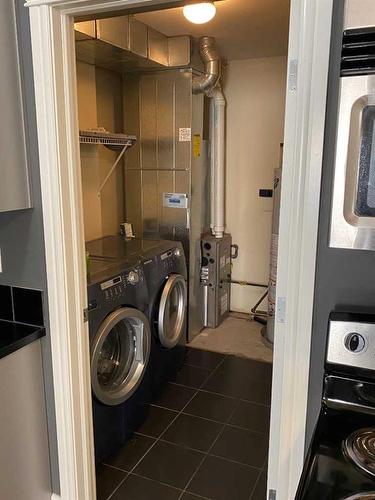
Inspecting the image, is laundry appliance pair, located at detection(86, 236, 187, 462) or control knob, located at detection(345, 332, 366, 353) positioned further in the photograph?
laundry appliance pair, located at detection(86, 236, 187, 462)

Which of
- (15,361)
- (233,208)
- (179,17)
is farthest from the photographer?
(233,208)

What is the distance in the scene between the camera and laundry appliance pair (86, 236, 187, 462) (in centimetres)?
211

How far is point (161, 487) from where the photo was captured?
2074mm

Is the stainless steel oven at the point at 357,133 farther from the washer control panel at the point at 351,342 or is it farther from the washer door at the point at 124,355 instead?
the washer door at the point at 124,355

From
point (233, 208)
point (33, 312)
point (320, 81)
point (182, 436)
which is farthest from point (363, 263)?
point (233, 208)

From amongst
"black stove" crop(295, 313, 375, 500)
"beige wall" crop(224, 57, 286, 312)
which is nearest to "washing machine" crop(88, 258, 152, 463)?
"black stove" crop(295, 313, 375, 500)

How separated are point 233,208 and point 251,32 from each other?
5.21ft

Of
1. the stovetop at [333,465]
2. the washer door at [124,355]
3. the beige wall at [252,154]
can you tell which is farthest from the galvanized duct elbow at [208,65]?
the stovetop at [333,465]

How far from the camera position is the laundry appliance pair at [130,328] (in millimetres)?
2109

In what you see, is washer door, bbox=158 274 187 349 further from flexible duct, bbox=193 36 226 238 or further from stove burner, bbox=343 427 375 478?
stove burner, bbox=343 427 375 478

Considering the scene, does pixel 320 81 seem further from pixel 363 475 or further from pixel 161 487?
pixel 161 487

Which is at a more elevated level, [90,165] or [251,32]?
[251,32]

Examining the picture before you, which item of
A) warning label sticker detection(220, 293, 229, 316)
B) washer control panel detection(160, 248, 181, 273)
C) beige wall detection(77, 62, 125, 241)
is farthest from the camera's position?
warning label sticker detection(220, 293, 229, 316)

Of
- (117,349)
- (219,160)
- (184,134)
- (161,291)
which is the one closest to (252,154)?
(219,160)
